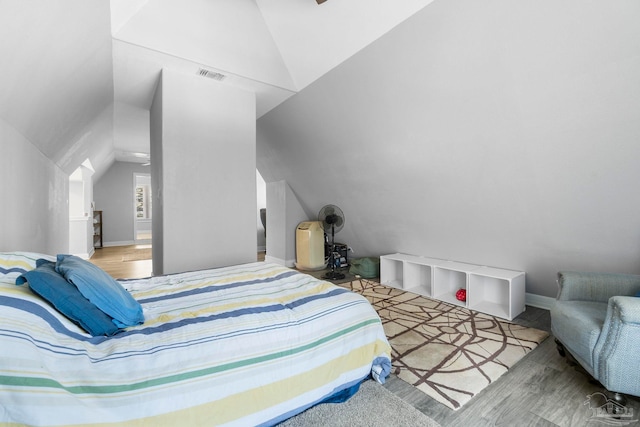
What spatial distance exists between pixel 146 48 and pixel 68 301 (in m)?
2.45

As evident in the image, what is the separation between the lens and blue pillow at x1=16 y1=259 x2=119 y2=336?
136 cm

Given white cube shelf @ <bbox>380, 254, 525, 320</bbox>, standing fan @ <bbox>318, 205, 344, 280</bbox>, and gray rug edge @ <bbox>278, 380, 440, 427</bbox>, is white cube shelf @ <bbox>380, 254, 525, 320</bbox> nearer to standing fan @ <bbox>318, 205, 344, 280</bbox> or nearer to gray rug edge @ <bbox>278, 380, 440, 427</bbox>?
standing fan @ <bbox>318, 205, 344, 280</bbox>

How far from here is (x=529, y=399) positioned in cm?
182

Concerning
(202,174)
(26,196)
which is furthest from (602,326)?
(26,196)

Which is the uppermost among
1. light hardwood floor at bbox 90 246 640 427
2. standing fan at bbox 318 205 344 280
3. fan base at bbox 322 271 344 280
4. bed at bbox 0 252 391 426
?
standing fan at bbox 318 205 344 280

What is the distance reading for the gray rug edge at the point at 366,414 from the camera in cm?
161

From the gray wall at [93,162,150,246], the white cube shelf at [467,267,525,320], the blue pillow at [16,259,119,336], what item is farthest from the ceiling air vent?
the gray wall at [93,162,150,246]

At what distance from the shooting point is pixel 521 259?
3.36 metres

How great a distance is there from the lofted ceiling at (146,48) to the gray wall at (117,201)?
5.48m

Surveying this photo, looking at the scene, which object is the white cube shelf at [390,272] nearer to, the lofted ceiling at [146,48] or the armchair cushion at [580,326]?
the armchair cushion at [580,326]

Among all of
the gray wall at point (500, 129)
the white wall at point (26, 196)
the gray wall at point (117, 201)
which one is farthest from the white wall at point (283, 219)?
the gray wall at point (117, 201)

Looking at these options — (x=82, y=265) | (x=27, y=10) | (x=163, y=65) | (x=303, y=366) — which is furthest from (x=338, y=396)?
(x=163, y=65)

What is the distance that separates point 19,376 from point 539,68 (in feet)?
11.1

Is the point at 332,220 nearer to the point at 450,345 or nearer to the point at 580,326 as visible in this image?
the point at 450,345
